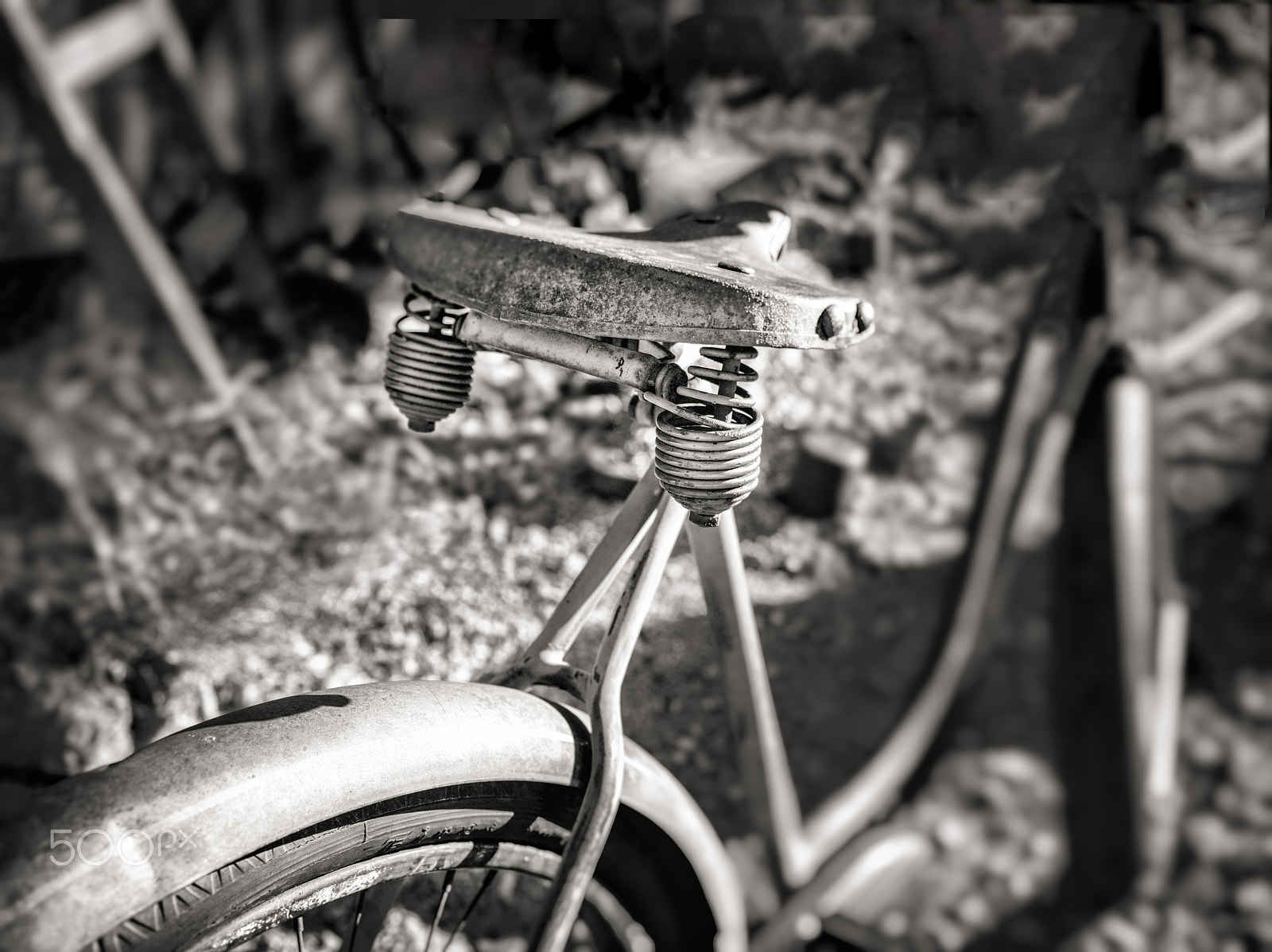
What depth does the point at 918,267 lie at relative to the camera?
296cm

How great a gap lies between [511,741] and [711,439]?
44 centimetres

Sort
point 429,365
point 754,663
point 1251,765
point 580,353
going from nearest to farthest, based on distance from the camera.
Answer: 1. point 580,353
2. point 429,365
3. point 754,663
4. point 1251,765

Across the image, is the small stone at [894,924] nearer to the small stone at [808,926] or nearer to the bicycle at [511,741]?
the small stone at [808,926]

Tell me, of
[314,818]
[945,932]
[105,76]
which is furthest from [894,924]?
[105,76]

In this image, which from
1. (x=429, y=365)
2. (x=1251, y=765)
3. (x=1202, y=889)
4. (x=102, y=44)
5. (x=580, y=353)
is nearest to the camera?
(x=580, y=353)

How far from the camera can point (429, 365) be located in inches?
44.6

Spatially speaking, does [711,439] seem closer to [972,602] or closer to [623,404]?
[623,404]

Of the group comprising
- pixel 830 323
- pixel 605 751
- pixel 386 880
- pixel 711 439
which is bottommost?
pixel 386 880

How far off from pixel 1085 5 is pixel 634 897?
262 cm

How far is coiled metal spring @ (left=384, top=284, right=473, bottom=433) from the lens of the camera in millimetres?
1128

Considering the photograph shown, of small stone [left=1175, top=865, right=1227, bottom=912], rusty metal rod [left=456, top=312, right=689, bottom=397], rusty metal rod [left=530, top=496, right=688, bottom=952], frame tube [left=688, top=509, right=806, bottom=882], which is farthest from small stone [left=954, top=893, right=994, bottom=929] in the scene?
rusty metal rod [left=456, top=312, right=689, bottom=397]

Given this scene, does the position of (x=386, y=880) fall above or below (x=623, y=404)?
above

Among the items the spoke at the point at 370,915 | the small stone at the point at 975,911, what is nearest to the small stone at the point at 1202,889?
the small stone at the point at 975,911

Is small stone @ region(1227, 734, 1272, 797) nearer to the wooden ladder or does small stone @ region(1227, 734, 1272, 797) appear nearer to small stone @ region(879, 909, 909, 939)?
small stone @ region(879, 909, 909, 939)
